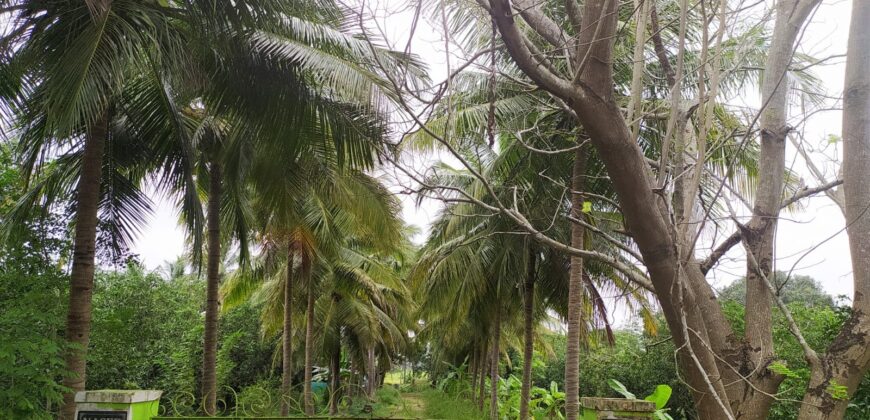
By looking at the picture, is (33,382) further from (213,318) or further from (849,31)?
(849,31)

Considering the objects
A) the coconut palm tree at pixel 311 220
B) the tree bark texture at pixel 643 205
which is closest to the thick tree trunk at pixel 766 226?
the tree bark texture at pixel 643 205

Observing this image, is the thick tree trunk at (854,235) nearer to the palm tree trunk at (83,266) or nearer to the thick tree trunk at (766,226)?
the thick tree trunk at (766,226)

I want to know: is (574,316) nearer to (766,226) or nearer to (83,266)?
(83,266)

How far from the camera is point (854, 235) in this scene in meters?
2.95

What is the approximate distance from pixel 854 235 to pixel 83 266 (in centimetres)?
707

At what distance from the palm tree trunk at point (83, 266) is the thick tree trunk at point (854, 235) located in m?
6.32

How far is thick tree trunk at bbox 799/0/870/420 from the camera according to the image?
283 centimetres

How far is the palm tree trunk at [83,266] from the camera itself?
21.7 ft

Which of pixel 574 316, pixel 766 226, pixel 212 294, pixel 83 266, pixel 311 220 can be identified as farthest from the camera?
pixel 311 220

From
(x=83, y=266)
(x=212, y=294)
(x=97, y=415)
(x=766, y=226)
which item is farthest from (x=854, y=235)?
(x=212, y=294)

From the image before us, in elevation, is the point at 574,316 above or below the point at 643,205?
below

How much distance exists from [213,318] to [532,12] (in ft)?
27.7

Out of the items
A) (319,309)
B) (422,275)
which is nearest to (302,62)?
(422,275)

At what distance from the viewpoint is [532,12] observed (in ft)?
11.0
